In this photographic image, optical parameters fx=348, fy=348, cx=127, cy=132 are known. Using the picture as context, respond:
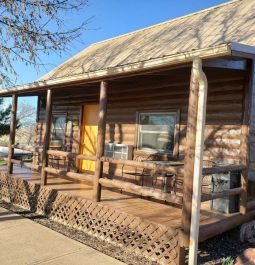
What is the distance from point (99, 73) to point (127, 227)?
280 cm

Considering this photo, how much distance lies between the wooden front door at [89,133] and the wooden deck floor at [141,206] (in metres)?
1.68

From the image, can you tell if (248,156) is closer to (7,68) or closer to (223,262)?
(223,262)

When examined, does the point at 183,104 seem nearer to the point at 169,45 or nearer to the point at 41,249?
the point at 169,45

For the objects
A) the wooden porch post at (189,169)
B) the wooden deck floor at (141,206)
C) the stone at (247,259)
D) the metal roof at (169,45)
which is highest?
the metal roof at (169,45)

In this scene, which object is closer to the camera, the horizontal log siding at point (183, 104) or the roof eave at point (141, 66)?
the roof eave at point (141, 66)

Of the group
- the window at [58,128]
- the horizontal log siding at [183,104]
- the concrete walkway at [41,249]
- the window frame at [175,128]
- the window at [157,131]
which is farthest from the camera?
the window at [58,128]

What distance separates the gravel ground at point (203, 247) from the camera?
5.21 m

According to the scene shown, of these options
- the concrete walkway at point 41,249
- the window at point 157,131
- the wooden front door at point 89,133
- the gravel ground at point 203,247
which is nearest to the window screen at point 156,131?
the window at point 157,131

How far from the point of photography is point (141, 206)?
645 centimetres

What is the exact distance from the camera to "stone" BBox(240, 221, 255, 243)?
609 cm

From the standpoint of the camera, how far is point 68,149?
11.2m

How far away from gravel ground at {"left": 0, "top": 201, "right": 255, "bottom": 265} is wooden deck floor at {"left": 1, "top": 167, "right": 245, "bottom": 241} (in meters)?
0.51

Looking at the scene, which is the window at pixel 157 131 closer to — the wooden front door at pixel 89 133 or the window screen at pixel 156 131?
the window screen at pixel 156 131

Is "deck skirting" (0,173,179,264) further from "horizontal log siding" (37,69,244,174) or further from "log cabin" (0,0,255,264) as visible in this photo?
"horizontal log siding" (37,69,244,174)
